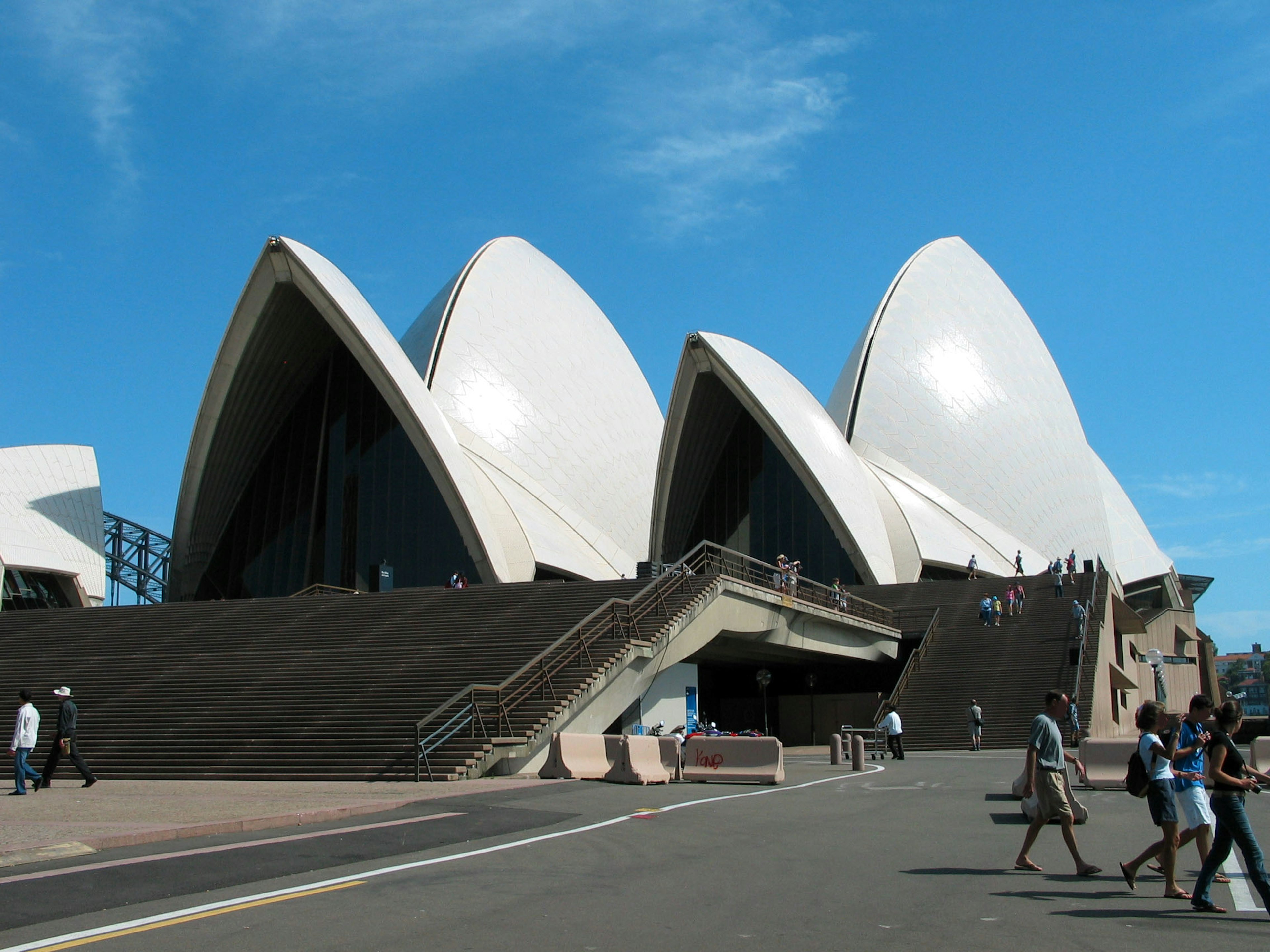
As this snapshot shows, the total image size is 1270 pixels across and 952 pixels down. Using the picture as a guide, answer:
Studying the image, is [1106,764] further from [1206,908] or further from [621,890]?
[621,890]

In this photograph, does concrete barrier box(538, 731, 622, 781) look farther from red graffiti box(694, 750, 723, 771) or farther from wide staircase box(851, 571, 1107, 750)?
wide staircase box(851, 571, 1107, 750)

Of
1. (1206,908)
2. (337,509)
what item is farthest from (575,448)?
(1206,908)

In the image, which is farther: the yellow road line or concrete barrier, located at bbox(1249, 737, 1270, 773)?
A: concrete barrier, located at bbox(1249, 737, 1270, 773)

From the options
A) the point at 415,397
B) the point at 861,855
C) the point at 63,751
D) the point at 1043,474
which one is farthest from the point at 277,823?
the point at 1043,474

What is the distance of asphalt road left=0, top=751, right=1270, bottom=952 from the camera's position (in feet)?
17.0

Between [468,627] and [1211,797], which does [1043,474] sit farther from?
[1211,797]

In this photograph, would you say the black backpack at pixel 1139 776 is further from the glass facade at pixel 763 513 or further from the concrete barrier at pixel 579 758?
the glass facade at pixel 763 513

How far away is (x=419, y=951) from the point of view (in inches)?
191

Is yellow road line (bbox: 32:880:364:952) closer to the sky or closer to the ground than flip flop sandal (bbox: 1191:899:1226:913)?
closer to the sky

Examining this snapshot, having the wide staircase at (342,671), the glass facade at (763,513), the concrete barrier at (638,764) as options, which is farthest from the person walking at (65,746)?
the glass facade at (763,513)

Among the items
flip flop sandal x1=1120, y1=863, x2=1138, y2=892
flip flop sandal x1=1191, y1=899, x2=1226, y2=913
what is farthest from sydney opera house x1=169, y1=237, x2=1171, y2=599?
flip flop sandal x1=1191, y1=899, x2=1226, y2=913

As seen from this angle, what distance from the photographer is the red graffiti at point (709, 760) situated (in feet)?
49.6

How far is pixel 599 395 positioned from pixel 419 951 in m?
40.7

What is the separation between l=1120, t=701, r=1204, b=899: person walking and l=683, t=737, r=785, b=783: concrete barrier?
791 cm
